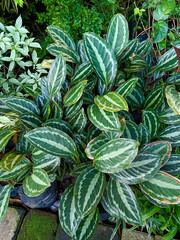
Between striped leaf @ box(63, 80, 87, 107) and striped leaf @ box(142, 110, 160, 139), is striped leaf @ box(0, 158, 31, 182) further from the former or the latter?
striped leaf @ box(142, 110, 160, 139)

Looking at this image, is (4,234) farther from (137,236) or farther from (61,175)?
(137,236)

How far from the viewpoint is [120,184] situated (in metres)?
0.80

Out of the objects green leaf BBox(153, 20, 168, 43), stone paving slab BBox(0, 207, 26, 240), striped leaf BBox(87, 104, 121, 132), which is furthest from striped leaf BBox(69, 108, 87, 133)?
stone paving slab BBox(0, 207, 26, 240)

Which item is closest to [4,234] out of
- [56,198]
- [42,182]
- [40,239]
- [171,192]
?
[40,239]

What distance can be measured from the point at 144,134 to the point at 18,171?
56cm

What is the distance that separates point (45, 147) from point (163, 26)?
86 cm

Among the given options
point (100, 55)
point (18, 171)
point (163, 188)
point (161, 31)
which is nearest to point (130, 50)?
point (161, 31)

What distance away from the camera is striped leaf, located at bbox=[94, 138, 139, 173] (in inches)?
24.5

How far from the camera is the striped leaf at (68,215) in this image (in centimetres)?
77

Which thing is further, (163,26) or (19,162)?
(163,26)

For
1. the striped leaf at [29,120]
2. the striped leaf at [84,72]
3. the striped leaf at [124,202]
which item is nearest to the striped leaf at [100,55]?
the striped leaf at [84,72]

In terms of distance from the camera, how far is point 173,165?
0.80 m

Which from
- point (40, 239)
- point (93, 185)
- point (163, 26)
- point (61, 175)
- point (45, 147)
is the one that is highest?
point (163, 26)

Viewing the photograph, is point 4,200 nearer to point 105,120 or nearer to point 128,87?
point 105,120
